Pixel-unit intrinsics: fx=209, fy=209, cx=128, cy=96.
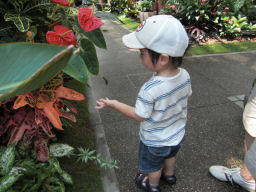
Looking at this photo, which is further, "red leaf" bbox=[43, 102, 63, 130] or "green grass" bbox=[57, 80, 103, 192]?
"green grass" bbox=[57, 80, 103, 192]

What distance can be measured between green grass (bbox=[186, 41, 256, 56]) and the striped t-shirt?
4.34 meters

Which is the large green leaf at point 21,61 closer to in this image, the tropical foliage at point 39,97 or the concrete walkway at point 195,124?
the tropical foliage at point 39,97

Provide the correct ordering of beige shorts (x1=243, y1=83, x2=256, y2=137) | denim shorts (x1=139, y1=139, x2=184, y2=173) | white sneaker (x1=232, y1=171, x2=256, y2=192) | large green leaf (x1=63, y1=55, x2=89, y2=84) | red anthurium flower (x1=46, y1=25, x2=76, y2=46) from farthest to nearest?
white sneaker (x1=232, y1=171, x2=256, y2=192), beige shorts (x1=243, y1=83, x2=256, y2=137), denim shorts (x1=139, y1=139, x2=184, y2=173), red anthurium flower (x1=46, y1=25, x2=76, y2=46), large green leaf (x1=63, y1=55, x2=89, y2=84)

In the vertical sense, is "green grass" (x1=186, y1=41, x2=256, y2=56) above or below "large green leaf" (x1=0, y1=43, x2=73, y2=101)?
below

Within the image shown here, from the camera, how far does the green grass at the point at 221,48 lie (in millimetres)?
5746

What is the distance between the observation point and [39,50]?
0.53 metres

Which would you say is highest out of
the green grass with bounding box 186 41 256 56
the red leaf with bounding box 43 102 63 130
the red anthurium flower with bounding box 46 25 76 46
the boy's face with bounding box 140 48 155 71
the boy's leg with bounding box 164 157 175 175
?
the red anthurium flower with bounding box 46 25 76 46

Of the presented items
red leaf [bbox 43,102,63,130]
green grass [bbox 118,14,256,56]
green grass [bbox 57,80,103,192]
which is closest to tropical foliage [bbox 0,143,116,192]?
green grass [bbox 57,80,103,192]

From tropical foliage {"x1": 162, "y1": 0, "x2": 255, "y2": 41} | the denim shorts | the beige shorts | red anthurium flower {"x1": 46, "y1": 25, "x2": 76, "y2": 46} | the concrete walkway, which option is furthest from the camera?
tropical foliage {"x1": 162, "y1": 0, "x2": 255, "y2": 41}

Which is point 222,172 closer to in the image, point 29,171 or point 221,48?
point 29,171

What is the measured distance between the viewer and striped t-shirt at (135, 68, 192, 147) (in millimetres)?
1308

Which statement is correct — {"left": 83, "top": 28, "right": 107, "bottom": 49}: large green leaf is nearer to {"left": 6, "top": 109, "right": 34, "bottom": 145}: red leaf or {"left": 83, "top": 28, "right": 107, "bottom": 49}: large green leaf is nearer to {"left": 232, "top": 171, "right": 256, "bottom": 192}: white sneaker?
{"left": 6, "top": 109, "right": 34, "bottom": 145}: red leaf

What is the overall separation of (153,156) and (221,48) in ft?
17.8

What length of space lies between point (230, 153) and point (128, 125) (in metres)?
1.23
